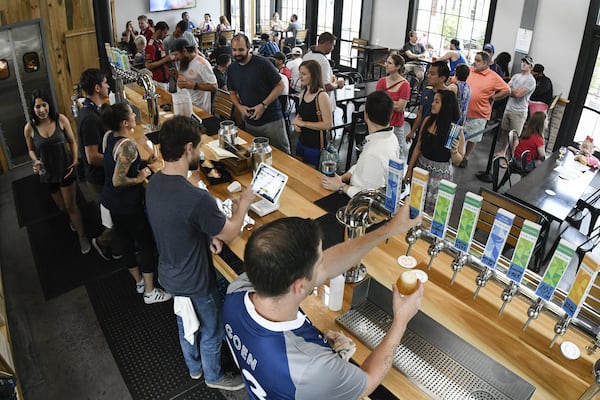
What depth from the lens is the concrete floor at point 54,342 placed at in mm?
A: 2967

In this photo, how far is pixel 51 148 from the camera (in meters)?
3.87

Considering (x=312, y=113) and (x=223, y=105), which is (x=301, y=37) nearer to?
(x=223, y=105)

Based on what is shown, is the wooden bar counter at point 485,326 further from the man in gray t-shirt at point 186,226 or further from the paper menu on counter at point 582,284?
the man in gray t-shirt at point 186,226

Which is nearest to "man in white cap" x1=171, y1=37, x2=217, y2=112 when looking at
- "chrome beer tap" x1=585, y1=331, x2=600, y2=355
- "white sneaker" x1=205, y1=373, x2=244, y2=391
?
"white sneaker" x1=205, y1=373, x2=244, y2=391

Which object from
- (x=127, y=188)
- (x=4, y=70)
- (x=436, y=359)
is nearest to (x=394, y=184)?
(x=436, y=359)

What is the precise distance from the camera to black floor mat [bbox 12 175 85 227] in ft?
15.7

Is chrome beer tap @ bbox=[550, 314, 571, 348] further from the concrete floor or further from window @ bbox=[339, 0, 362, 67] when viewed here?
window @ bbox=[339, 0, 362, 67]

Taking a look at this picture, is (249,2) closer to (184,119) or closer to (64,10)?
(64,10)

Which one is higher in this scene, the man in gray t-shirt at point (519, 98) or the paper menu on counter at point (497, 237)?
the paper menu on counter at point (497, 237)

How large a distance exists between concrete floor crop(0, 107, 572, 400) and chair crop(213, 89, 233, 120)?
2289 millimetres

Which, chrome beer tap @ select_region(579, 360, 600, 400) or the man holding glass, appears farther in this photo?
the man holding glass

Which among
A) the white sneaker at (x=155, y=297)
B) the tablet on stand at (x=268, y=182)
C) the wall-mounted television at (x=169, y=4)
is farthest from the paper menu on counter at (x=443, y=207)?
the wall-mounted television at (x=169, y=4)

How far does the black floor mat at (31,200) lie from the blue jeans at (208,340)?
2.84 m

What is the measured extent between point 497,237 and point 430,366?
0.54m
